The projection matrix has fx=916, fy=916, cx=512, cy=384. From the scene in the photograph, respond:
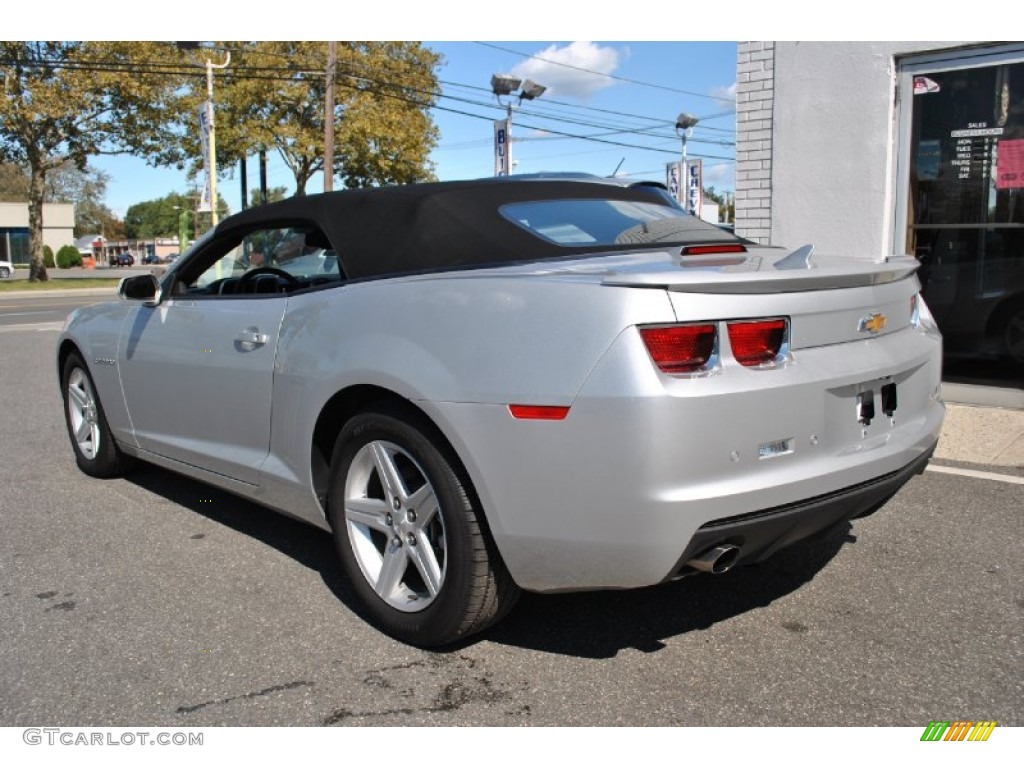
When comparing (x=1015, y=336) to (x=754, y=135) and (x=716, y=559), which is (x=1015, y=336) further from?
(x=716, y=559)

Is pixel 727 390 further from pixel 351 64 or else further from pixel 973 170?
pixel 351 64

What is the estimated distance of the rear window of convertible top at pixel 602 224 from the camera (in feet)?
11.3

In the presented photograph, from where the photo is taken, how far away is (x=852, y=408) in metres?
2.79

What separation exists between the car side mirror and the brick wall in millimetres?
5431

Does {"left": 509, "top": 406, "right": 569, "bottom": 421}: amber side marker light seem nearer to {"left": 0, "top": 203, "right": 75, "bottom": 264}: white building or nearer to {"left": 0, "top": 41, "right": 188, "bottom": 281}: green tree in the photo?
{"left": 0, "top": 41, "right": 188, "bottom": 281}: green tree

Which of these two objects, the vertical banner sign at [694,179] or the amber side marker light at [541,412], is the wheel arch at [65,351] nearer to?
the amber side marker light at [541,412]

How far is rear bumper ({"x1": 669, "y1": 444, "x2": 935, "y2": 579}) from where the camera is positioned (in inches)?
98.2

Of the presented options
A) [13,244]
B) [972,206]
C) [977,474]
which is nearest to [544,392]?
[977,474]

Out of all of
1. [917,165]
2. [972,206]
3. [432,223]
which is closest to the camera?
[432,223]

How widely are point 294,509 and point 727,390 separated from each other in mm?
1851

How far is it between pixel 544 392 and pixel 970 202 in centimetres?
620

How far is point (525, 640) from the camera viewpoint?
3123mm

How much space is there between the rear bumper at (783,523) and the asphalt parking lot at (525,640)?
17.0 inches

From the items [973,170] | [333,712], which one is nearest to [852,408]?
[333,712]
